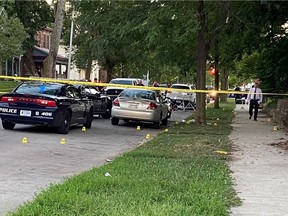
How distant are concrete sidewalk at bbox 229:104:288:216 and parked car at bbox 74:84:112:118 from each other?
7.50 m

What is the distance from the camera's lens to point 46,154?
35.6ft

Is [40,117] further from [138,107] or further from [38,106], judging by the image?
[138,107]

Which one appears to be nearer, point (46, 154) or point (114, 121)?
point (46, 154)

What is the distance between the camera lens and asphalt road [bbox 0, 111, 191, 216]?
747 cm

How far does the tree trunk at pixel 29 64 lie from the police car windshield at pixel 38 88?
36.9 meters

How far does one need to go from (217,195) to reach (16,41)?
106 ft

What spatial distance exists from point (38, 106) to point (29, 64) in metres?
39.9

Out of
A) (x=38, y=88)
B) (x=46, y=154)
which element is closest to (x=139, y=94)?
(x=38, y=88)

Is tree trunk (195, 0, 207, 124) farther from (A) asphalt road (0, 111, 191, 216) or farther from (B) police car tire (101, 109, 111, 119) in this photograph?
(B) police car tire (101, 109, 111, 119)

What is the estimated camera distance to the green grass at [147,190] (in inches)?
233

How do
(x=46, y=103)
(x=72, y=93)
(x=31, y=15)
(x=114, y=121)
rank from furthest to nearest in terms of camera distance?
(x=31, y=15), (x=114, y=121), (x=72, y=93), (x=46, y=103)

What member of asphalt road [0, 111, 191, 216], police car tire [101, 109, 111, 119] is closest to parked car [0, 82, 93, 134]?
asphalt road [0, 111, 191, 216]

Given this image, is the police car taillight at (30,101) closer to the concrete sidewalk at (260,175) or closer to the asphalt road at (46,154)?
the asphalt road at (46,154)

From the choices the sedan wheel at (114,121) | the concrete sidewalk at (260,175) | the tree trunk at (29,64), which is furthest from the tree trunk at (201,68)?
the tree trunk at (29,64)
